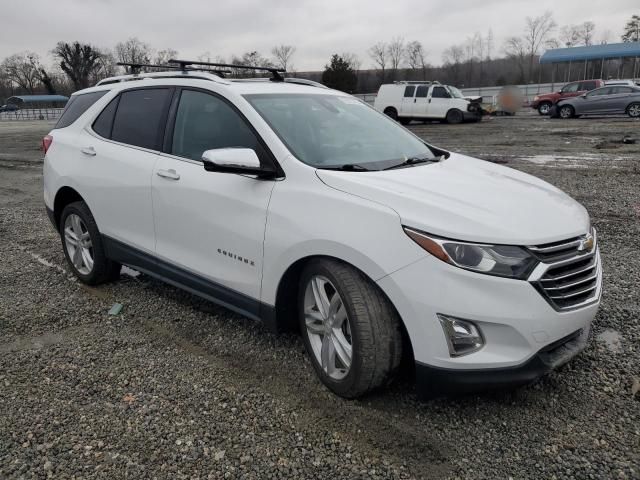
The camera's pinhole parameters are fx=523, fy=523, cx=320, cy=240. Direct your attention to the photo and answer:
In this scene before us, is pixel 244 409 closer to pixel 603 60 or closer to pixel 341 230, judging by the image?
pixel 341 230

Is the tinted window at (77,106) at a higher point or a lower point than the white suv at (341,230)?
higher

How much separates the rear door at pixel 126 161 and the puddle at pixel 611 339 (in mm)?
3221

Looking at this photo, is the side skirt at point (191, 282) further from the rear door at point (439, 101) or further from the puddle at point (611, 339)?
the rear door at point (439, 101)

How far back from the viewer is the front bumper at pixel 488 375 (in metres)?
2.44

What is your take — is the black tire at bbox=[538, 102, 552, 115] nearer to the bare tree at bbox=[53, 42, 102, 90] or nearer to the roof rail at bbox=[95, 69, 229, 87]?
the roof rail at bbox=[95, 69, 229, 87]

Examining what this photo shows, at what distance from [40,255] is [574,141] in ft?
47.5

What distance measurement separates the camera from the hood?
→ 2.46 m

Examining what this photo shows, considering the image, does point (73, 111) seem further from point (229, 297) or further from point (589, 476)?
point (589, 476)

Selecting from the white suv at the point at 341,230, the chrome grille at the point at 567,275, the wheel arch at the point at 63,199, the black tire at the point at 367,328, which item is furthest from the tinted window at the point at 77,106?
the chrome grille at the point at 567,275

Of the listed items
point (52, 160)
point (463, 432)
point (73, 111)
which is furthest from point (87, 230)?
point (463, 432)

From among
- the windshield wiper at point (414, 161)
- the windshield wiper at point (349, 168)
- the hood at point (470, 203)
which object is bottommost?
the hood at point (470, 203)

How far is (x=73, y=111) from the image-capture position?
4898 mm

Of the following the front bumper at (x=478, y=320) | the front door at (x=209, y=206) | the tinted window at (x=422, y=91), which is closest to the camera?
the front bumper at (x=478, y=320)

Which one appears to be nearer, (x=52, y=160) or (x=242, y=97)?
(x=242, y=97)
